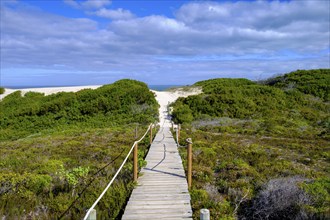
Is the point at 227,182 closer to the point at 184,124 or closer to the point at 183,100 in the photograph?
the point at 184,124

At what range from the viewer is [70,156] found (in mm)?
11500

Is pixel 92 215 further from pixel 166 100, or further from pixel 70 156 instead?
pixel 166 100

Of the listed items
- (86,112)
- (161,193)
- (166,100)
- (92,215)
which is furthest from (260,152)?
(166,100)

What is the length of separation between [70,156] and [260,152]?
7881 millimetres

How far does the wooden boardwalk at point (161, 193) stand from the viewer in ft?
18.8

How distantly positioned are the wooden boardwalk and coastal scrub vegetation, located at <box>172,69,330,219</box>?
37 cm

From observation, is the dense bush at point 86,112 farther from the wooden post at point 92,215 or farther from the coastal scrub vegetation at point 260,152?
the wooden post at point 92,215

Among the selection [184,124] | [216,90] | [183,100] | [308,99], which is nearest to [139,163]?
[184,124]

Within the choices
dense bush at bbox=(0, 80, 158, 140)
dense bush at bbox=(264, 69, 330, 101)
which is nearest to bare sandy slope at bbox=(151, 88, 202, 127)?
dense bush at bbox=(0, 80, 158, 140)

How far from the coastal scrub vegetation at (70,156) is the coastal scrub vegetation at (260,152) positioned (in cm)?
239

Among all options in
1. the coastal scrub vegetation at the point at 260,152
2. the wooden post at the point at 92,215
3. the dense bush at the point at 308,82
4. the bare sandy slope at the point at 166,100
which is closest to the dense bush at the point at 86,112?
the bare sandy slope at the point at 166,100

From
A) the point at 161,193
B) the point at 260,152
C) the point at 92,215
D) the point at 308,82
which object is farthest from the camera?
the point at 308,82

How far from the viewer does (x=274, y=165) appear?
9.90 meters

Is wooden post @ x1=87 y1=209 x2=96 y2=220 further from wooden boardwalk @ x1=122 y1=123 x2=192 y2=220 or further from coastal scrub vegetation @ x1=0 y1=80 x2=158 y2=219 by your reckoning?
coastal scrub vegetation @ x1=0 y1=80 x2=158 y2=219
